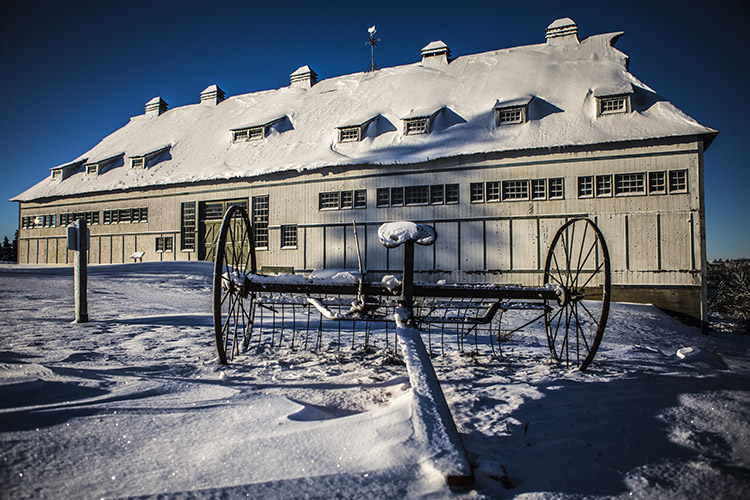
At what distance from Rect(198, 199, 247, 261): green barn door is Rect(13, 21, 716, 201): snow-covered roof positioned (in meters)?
1.29

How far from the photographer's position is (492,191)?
42.9ft

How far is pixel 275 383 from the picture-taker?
3551 millimetres

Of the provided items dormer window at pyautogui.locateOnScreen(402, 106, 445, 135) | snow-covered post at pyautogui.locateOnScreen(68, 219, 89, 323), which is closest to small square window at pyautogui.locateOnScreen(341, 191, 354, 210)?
dormer window at pyautogui.locateOnScreen(402, 106, 445, 135)

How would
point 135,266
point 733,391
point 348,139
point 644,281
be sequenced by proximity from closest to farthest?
point 733,391, point 644,281, point 135,266, point 348,139

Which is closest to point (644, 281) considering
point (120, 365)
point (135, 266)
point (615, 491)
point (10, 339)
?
point (615, 491)

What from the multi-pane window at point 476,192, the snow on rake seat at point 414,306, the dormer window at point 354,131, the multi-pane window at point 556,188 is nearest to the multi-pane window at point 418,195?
the multi-pane window at point 476,192

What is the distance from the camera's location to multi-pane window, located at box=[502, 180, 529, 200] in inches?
500

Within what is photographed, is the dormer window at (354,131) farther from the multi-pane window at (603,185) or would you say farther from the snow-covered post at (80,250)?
the snow-covered post at (80,250)

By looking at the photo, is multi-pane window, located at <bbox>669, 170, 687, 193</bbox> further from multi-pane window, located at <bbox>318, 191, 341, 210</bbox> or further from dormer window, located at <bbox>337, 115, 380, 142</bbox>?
multi-pane window, located at <bbox>318, 191, 341, 210</bbox>

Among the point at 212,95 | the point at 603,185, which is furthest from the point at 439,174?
the point at 212,95

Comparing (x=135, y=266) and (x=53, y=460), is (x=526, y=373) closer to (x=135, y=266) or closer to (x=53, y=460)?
(x=53, y=460)

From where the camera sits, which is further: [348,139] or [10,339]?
[348,139]

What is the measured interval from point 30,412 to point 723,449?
4.18m

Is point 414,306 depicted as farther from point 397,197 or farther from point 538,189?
point 397,197
